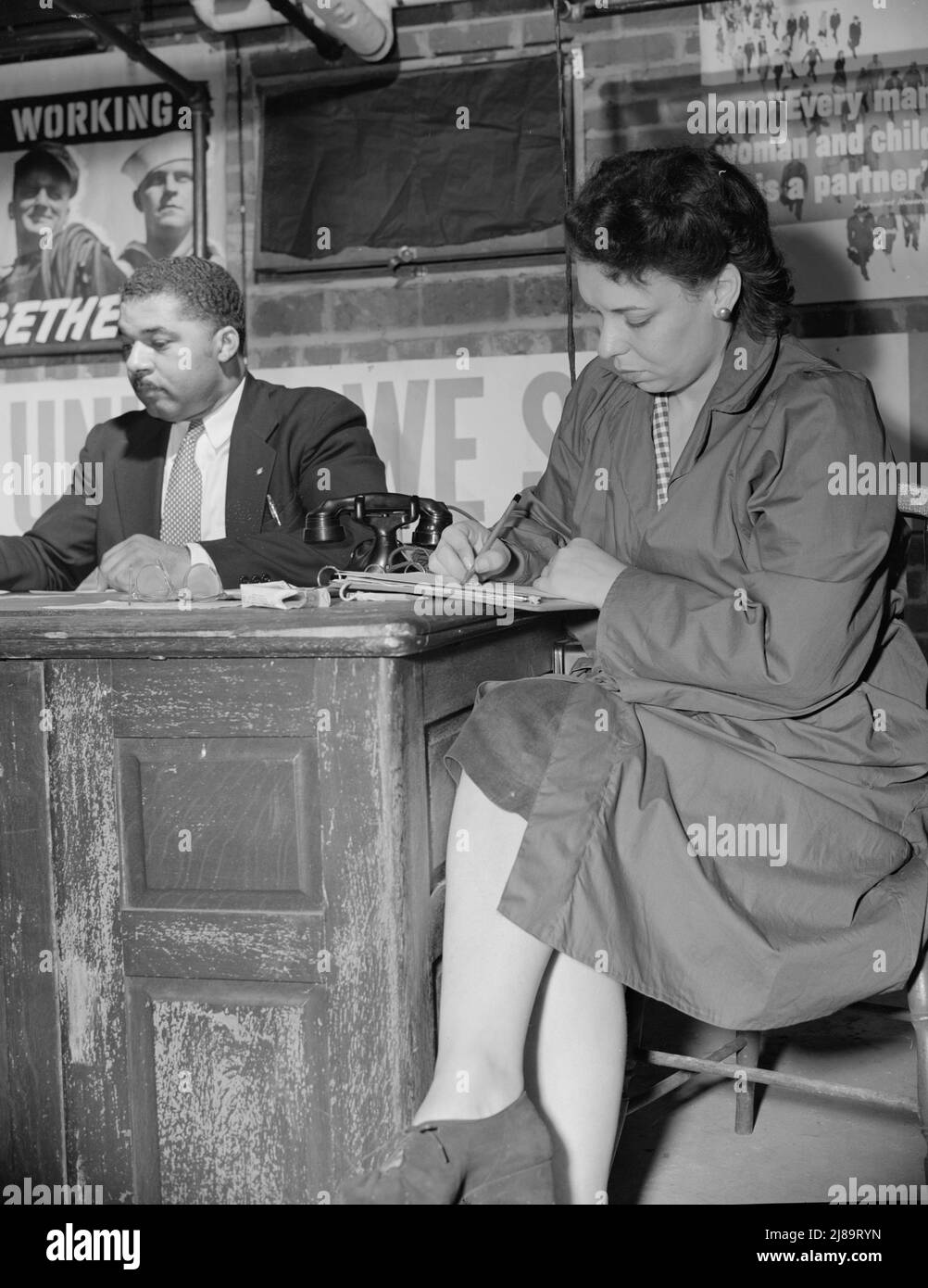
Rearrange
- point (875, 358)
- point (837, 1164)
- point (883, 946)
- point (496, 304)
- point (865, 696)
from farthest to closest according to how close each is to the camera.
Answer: point (496, 304) < point (875, 358) < point (837, 1164) < point (865, 696) < point (883, 946)

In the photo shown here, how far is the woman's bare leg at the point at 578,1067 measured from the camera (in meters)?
1.60

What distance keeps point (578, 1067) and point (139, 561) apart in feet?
3.42

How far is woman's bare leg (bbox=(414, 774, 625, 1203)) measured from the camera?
4.93ft

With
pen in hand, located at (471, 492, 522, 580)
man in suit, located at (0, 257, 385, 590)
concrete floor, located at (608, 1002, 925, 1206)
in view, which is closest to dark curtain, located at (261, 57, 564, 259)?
man in suit, located at (0, 257, 385, 590)

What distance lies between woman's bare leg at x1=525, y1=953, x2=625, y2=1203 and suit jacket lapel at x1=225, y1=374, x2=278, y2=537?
131 cm

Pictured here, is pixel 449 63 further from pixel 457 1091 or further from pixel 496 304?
pixel 457 1091

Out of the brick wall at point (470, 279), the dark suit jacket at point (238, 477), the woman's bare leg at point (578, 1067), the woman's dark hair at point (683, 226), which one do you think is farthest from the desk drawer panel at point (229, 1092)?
the brick wall at point (470, 279)

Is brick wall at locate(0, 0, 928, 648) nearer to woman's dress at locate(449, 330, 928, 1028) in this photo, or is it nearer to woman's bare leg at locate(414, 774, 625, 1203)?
woman's dress at locate(449, 330, 928, 1028)

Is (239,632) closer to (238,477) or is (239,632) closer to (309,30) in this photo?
(238,477)

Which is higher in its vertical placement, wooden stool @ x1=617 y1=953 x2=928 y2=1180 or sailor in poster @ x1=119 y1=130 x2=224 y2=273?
sailor in poster @ x1=119 y1=130 x2=224 y2=273

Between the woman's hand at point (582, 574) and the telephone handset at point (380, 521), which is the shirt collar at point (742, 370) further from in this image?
the telephone handset at point (380, 521)
